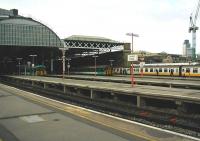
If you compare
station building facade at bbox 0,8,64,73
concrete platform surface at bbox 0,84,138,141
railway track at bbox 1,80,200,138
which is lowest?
concrete platform surface at bbox 0,84,138,141

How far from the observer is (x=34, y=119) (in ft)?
54.3

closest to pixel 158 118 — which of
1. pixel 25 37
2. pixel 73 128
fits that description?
pixel 73 128

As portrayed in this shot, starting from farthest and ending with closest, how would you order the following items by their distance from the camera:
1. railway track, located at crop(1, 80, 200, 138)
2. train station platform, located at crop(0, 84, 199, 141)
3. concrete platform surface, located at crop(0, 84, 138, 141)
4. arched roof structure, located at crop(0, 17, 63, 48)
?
arched roof structure, located at crop(0, 17, 63, 48) → railway track, located at crop(1, 80, 200, 138) → concrete platform surface, located at crop(0, 84, 138, 141) → train station platform, located at crop(0, 84, 199, 141)

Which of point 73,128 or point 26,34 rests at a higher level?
point 26,34

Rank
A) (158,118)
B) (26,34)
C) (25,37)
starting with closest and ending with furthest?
(158,118) < (25,37) < (26,34)

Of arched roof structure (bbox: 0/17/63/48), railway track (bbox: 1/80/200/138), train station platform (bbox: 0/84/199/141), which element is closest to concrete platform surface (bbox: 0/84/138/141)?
train station platform (bbox: 0/84/199/141)

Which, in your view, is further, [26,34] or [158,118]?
[26,34]

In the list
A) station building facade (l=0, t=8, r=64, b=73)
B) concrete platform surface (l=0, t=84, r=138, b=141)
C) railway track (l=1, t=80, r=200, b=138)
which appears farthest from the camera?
station building facade (l=0, t=8, r=64, b=73)

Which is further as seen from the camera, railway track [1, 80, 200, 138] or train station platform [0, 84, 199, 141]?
railway track [1, 80, 200, 138]

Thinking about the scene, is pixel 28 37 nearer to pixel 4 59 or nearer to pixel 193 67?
pixel 4 59

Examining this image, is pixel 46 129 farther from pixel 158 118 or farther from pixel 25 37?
pixel 25 37

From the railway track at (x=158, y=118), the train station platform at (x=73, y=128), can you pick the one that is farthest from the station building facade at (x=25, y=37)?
the train station platform at (x=73, y=128)

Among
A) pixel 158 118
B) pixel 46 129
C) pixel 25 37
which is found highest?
pixel 25 37

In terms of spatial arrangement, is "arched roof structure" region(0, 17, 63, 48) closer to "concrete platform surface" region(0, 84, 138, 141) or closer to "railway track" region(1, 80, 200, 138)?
"railway track" region(1, 80, 200, 138)
